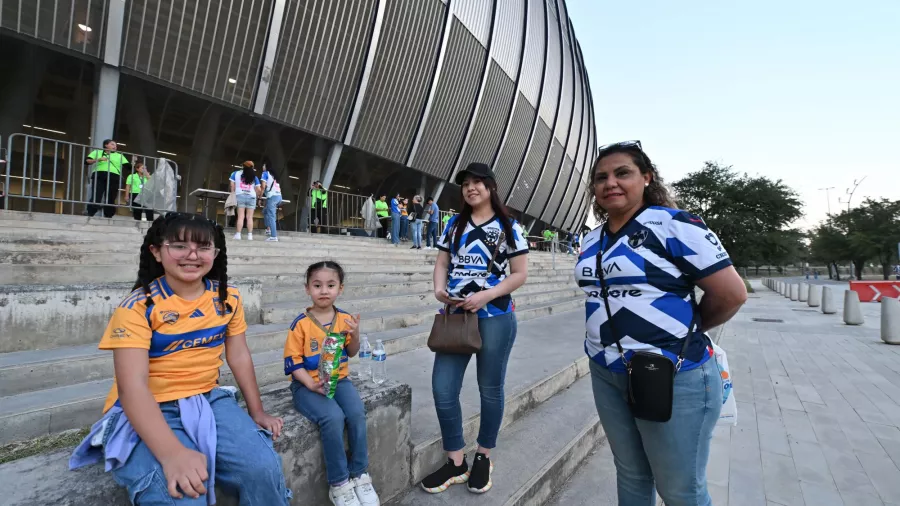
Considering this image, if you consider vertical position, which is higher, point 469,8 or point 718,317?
point 469,8

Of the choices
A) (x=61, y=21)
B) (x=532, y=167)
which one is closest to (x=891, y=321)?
(x=61, y=21)

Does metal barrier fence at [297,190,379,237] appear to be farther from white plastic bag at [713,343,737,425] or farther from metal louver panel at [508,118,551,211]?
metal louver panel at [508,118,551,211]

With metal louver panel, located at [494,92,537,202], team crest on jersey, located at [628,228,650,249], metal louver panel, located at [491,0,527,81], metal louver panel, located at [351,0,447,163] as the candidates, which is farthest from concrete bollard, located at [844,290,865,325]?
metal louver panel, located at [491,0,527,81]

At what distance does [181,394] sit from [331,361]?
0.65 meters

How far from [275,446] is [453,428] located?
100cm

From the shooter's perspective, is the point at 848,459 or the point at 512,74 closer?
the point at 848,459

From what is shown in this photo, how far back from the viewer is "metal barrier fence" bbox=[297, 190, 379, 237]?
12.6 metres

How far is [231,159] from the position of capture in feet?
53.5

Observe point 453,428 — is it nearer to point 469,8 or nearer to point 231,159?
point 231,159

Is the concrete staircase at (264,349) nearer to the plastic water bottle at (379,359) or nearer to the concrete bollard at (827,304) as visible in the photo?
the plastic water bottle at (379,359)

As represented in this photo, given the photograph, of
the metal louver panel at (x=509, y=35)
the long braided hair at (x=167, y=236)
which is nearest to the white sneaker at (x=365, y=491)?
the long braided hair at (x=167, y=236)

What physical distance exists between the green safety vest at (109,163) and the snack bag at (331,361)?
7.28 meters

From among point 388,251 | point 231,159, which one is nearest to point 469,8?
point 231,159

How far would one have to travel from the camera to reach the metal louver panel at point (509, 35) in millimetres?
21658
